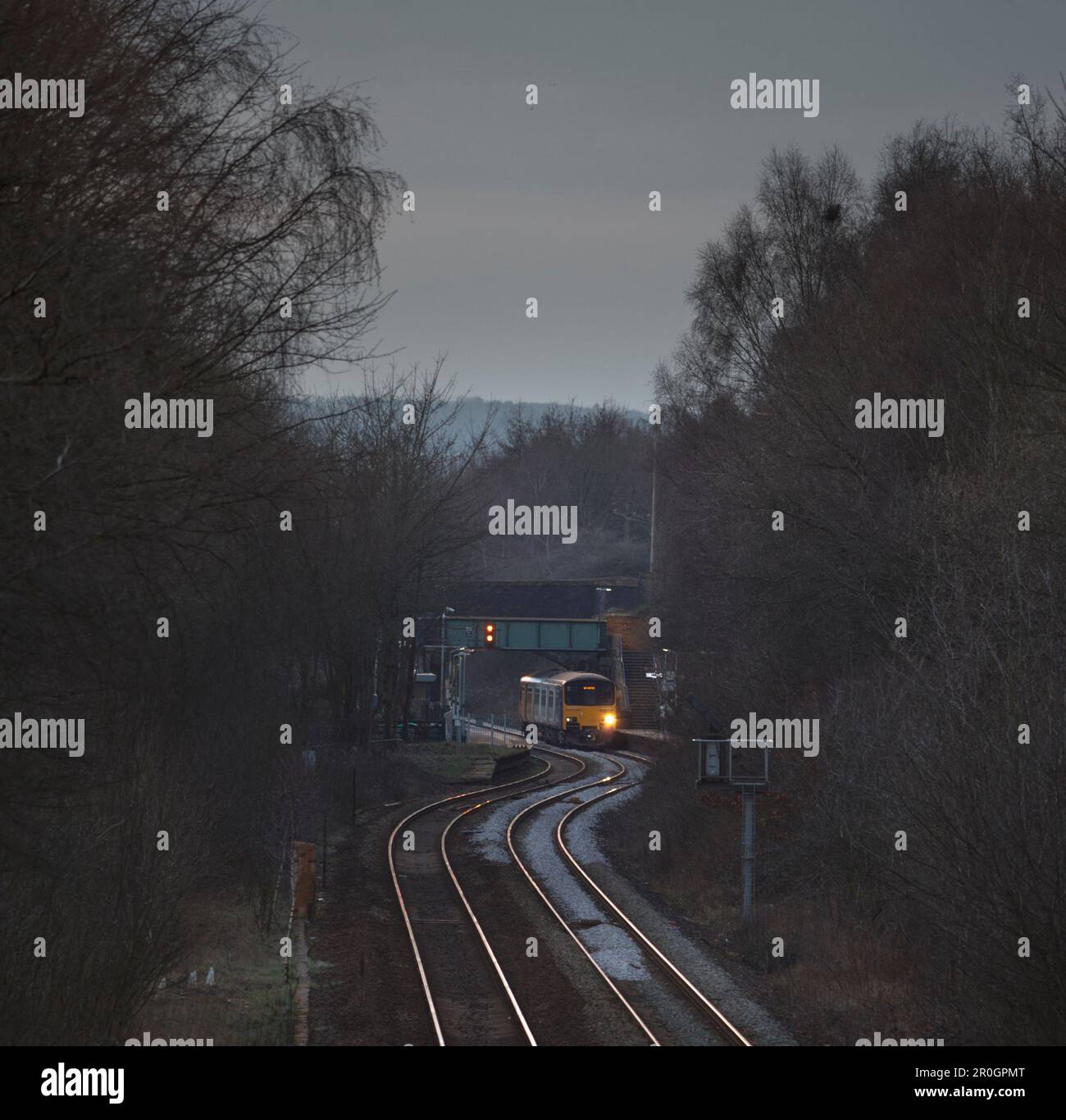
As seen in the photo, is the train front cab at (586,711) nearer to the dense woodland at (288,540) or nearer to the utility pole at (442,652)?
the utility pole at (442,652)

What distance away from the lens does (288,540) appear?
51.8 feet

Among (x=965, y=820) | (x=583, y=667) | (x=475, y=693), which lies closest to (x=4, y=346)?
(x=965, y=820)

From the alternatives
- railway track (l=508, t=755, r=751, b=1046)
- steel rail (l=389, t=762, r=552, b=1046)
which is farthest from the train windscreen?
railway track (l=508, t=755, r=751, b=1046)

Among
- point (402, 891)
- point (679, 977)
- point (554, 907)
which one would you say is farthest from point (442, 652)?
point (679, 977)

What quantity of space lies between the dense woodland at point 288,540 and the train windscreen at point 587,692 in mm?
20958

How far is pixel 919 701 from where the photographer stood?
15.8 m

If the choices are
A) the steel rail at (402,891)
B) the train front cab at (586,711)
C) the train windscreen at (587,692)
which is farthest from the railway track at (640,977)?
the train windscreen at (587,692)

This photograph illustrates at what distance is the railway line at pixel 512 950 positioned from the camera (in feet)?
47.1

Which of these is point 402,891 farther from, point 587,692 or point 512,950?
point 587,692

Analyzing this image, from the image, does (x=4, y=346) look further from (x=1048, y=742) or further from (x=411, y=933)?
(x=411, y=933)

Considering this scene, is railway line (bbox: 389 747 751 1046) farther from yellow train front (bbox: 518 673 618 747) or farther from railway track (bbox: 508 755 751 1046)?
yellow train front (bbox: 518 673 618 747)

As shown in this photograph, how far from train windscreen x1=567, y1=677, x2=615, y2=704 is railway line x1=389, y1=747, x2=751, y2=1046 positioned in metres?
22.8
